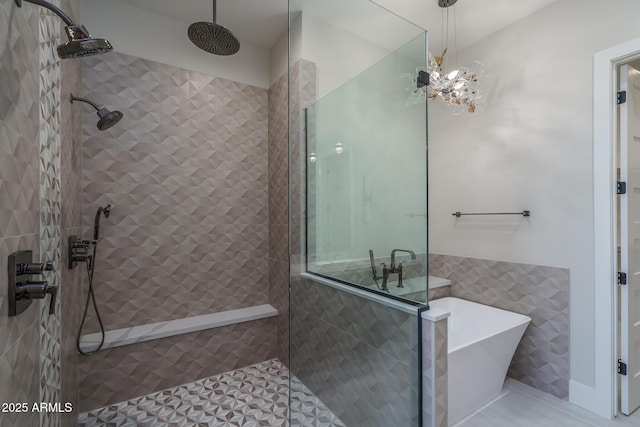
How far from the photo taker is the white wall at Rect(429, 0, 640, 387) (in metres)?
1.99

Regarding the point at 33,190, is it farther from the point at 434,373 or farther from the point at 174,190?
the point at 434,373

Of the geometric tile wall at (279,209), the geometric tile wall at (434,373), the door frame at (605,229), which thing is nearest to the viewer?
the geometric tile wall at (434,373)

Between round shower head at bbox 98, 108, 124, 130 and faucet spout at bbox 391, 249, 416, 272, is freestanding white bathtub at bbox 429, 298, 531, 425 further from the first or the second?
round shower head at bbox 98, 108, 124, 130

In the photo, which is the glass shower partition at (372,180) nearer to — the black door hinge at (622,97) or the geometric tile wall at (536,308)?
the geometric tile wall at (536,308)

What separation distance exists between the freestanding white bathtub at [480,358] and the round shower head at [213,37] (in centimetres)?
228

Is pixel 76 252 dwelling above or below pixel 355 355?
above

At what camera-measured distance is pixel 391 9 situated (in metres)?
2.31

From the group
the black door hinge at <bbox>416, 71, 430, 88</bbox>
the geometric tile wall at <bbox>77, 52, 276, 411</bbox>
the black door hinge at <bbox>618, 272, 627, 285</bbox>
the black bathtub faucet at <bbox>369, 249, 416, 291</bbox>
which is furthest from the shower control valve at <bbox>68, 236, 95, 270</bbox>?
the black door hinge at <bbox>618, 272, 627, 285</bbox>

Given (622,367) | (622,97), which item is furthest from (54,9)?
(622,367)

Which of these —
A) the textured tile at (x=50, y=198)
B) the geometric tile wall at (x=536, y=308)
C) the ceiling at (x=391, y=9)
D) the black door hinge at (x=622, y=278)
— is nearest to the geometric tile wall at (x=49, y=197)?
the textured tile at (x=50, y=198)

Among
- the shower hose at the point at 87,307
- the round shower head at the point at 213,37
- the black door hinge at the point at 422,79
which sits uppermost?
the round shower head at the point at 213,37

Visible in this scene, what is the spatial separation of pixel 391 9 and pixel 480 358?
2.64 meters

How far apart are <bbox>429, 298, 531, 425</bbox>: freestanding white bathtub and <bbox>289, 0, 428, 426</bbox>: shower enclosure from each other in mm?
493

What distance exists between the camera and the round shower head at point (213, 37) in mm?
1631
